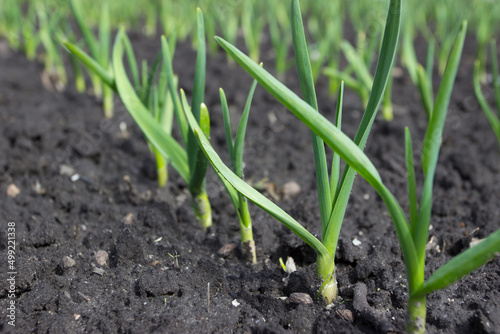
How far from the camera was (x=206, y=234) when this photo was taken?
1648 mm

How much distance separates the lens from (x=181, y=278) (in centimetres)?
132

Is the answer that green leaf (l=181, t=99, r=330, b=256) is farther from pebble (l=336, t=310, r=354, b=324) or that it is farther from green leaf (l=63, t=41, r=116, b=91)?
green leaf (l=63, t=41, r=116, b=91)

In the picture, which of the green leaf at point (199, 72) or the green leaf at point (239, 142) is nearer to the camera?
the green leaf at point (239, 142)

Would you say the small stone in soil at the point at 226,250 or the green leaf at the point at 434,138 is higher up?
the green leaf at the point at 434,138

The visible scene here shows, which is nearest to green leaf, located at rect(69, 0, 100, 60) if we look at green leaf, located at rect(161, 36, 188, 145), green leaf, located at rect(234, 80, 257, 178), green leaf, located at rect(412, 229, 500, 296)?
green leaf, located at rect(161, 36, 188, 145)

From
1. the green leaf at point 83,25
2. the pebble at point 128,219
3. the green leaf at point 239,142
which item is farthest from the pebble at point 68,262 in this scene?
the green leaf at point 83,25

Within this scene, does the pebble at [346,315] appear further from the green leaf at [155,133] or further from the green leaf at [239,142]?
the green leaf at [155,133]

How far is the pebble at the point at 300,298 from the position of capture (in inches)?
47.8

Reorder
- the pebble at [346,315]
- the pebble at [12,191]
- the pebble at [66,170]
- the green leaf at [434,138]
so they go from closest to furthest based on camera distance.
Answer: the green leaf at [434,138] → the pebble at [346,315] → the pebble at [12,191] → the pebble at [66,170]

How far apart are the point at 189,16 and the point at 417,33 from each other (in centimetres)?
253

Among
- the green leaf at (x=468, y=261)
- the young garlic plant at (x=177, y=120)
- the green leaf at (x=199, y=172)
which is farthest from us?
the young garlic plant at (x=177, y=120)

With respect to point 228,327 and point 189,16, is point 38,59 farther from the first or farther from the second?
point 228,327

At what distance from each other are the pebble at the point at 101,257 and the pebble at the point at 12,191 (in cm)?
66

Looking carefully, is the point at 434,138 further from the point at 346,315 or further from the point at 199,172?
the point at 199,172
